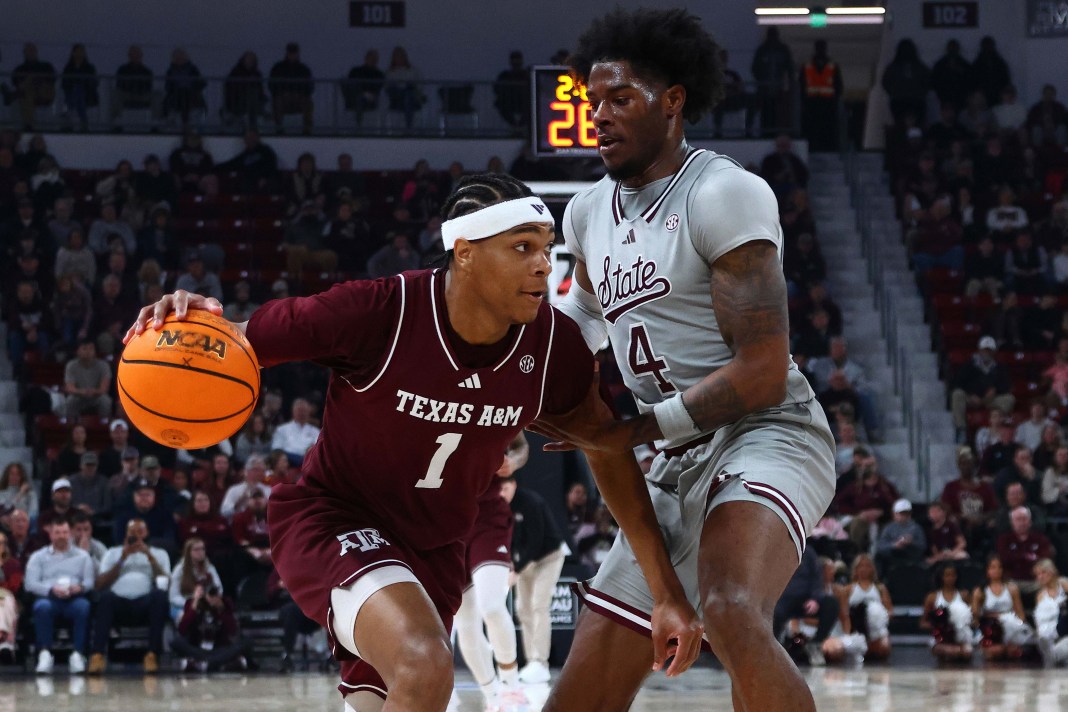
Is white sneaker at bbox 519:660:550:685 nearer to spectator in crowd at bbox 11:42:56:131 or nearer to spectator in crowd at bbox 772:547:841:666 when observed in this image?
spectator in crowd at bbox 772:547:841:666

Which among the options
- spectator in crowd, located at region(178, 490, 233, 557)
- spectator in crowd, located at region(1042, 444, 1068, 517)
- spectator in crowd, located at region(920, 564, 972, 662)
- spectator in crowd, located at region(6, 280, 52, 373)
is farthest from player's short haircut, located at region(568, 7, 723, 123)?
spectator in crowd, located at region(6, 280, 52, 373)

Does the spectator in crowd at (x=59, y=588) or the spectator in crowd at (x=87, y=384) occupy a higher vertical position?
the spectator in crowd at (x=87, y=384)

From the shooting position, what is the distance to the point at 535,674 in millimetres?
10297

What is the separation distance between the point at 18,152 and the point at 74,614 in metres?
7.93

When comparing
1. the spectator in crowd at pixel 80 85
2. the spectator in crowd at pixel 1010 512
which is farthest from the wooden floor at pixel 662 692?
the spectator in crowd at pixel 80 85

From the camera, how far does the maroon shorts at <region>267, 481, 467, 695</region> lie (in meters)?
3.92

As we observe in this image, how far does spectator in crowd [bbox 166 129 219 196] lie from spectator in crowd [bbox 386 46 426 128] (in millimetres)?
2570

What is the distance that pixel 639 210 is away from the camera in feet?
13.9

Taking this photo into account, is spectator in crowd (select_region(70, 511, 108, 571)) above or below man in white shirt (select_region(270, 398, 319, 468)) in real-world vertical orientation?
below

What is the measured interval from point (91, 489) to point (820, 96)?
12.5 metres

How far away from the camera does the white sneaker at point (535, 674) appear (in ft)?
33.4

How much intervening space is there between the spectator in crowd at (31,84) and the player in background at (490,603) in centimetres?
1139

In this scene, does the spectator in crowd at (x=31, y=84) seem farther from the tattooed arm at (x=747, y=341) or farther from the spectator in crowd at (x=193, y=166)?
the tattooed arm at (x=747, y=341)

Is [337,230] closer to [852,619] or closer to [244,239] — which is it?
[244,239]
